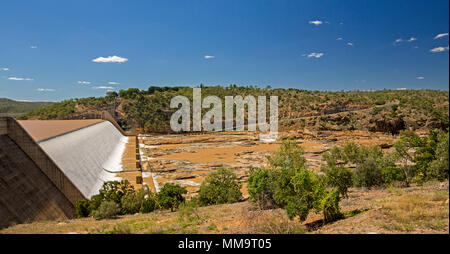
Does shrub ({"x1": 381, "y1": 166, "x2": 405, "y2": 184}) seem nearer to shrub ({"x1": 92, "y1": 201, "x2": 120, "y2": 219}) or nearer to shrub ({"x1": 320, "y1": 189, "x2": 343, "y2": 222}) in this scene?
shrub ({"x1": 320, "y1": 189, "x2": 343, "y2": 222})

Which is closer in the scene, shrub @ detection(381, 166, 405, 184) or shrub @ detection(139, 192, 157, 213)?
shrub @ detection(139, 192, 157, 213)

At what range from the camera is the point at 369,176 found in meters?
16.2

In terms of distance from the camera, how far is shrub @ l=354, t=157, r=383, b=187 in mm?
16109

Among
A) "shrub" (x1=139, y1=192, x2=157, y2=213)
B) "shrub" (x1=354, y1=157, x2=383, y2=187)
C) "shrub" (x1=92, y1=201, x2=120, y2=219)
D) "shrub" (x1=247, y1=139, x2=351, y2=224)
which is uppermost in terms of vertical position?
"shrub" (x1=247, y1=139, x2=351, y2=224)

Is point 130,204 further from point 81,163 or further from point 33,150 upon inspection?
point 81,163

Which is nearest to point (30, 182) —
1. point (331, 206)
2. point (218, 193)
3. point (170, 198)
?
point (170, 198)

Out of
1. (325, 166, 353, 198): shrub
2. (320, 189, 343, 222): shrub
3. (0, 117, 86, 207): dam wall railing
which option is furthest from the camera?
(0, 117, 86, 207): dam wall railing

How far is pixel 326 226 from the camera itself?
856 centimetres

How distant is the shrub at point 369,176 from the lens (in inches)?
634

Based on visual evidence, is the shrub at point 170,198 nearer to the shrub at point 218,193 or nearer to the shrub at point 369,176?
the shrub at point 218,193

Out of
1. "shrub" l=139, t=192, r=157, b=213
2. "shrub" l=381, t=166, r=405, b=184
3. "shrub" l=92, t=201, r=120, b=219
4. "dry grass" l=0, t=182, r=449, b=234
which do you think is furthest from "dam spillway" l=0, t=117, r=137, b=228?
"shrub" l=381, t=166, r=405, b=184
